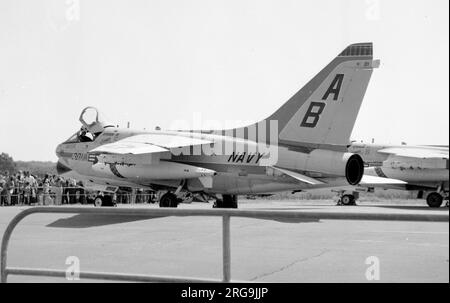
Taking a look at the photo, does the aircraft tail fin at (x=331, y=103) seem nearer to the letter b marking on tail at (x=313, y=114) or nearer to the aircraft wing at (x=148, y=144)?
the letter b marking on tail at (x=313, y=114)

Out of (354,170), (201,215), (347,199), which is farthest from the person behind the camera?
(347,199)

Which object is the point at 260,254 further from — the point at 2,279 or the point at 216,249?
the point at 2,279

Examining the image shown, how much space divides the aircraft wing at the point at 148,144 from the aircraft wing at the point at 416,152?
10.9 metres

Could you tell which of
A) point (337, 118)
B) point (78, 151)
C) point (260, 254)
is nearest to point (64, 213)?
point (260, 254)

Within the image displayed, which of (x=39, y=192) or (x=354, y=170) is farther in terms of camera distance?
(x=39, y=192)

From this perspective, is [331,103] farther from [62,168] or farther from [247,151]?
[62,168]

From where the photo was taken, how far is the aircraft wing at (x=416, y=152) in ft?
88.9

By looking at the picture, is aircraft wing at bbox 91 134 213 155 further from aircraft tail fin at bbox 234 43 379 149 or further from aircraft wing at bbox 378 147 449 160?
aircraft wing at bbox 378 147 449 160

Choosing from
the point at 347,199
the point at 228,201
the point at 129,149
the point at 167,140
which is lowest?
the point at 347,199

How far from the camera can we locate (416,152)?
2920 centimetres

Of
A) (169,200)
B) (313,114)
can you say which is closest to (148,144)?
(169,200)

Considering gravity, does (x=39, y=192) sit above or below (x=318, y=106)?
below

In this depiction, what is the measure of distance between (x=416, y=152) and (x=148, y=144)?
14571mm
